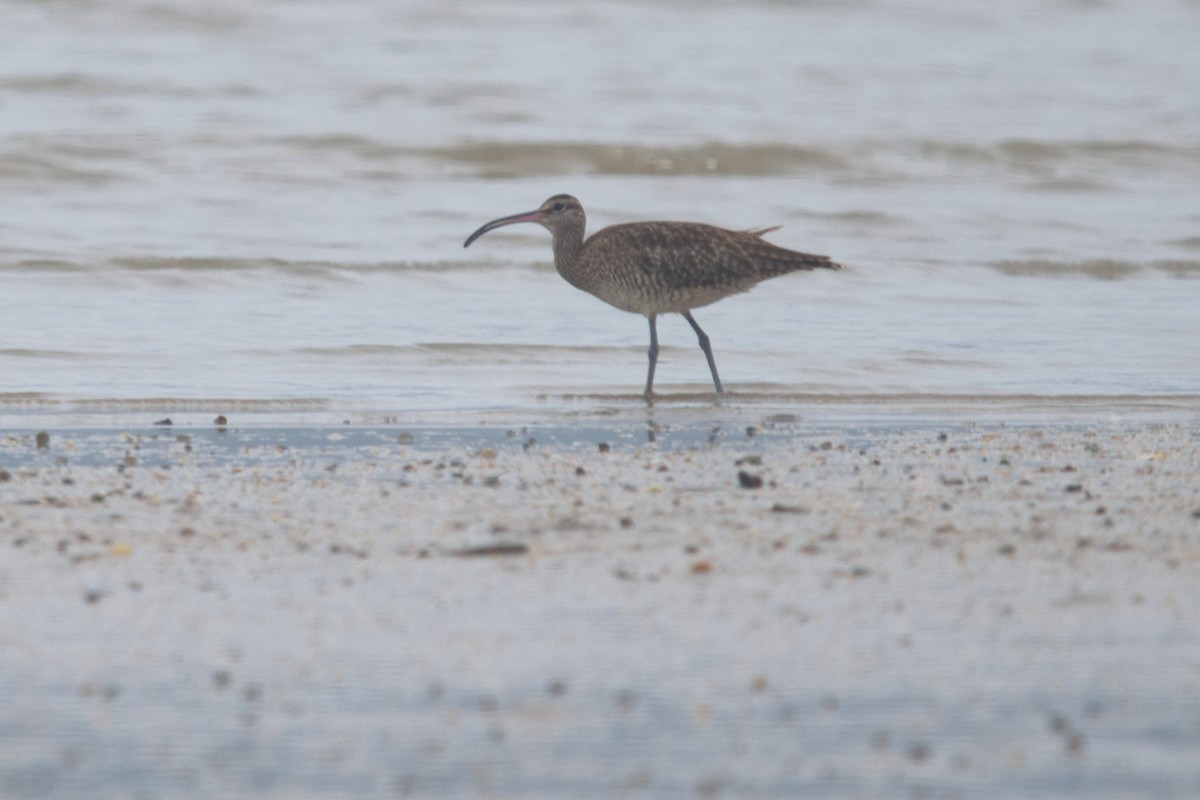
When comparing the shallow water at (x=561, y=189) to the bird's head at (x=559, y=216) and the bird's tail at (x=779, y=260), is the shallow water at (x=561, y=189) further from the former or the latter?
the bird's head at (x=559, y=216)

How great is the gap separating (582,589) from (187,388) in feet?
15.5

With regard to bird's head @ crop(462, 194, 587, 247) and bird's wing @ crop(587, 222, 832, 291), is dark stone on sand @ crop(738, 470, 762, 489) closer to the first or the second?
bird's wing @ crop(587, 222, 832, 291)

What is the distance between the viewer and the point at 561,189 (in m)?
18.8

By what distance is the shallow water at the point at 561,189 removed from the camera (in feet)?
32.7

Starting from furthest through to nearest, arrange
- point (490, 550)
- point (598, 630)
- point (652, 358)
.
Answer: point (652, 358) < point (490, 550) < point (598, 630)

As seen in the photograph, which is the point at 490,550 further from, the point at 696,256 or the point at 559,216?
the point at 559,216

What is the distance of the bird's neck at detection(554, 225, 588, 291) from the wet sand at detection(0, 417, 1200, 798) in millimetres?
3642

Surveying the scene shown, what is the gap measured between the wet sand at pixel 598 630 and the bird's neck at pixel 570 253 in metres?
3.64

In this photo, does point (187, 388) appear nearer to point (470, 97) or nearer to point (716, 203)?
point (716, 203)

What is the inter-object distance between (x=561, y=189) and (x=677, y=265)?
9480 mm

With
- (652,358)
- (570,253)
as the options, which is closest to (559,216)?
(570,253)

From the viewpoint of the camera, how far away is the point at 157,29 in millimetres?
26031

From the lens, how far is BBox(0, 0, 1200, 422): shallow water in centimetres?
996

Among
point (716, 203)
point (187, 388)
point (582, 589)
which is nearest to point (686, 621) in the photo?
point (582, 589)
